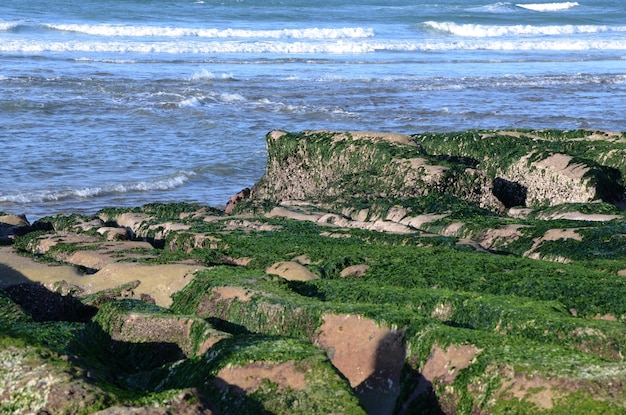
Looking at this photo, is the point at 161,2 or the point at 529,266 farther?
the point at 161,2

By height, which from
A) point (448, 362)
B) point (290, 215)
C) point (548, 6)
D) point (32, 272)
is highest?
point (448, 362)

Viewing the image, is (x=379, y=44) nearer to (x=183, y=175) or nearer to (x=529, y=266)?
(x=183, y=175)

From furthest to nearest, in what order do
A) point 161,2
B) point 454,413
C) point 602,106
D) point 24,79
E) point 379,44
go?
1. point 161,2
2. point 379,44
3. point 24,79
4. point 602,106
5. point 454,413

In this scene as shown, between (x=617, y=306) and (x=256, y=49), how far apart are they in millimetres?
34474

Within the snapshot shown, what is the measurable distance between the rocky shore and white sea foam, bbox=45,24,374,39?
1256 inches

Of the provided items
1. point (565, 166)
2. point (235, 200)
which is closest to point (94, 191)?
point (235, 200)

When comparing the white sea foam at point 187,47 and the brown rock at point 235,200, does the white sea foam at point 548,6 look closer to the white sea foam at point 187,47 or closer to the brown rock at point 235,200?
the white sea foam at point 187,47

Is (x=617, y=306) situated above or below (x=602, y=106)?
above

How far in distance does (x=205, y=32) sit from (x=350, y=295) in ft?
132

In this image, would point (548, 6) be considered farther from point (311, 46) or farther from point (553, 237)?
point (553, 237)

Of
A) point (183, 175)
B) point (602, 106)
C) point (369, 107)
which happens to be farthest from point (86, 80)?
point (602, 106)

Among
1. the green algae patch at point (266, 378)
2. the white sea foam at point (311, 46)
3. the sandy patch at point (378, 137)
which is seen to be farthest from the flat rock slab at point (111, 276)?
the white sea foam at point (311, 46)

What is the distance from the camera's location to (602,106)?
2552 centimetres

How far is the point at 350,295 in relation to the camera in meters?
7.58
